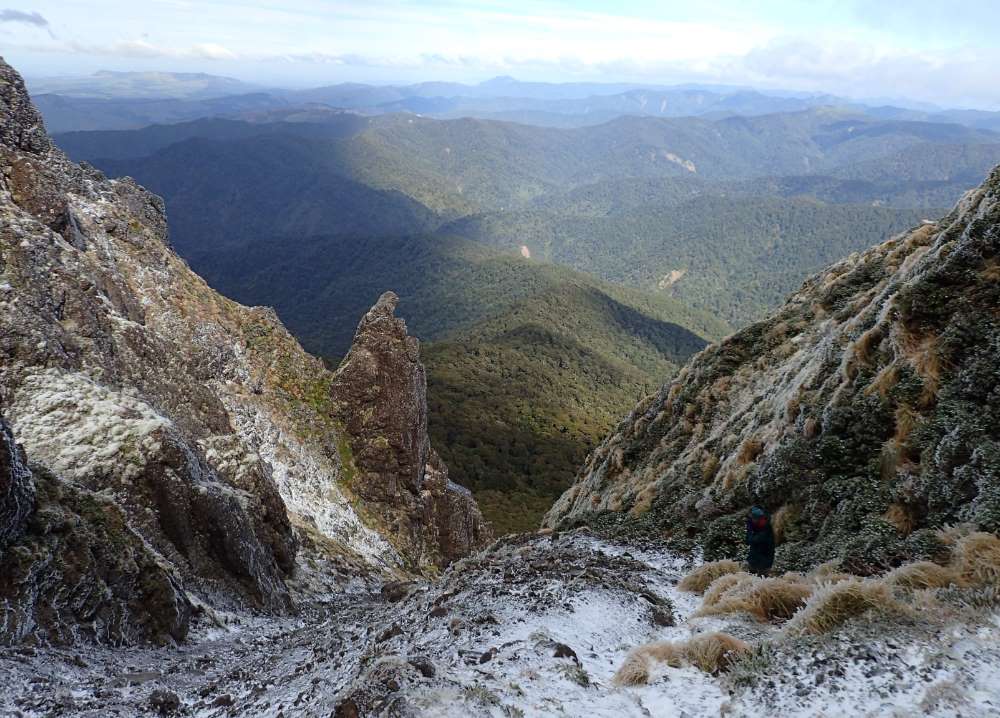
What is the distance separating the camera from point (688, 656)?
8.76 meters

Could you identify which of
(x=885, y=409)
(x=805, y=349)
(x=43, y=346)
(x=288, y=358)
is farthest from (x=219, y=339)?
(x=885, y=409)

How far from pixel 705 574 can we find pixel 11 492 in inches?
582

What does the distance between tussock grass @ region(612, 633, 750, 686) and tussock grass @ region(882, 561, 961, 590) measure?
8.24ft

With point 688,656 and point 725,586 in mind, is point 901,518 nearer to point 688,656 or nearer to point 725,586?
point 725,586

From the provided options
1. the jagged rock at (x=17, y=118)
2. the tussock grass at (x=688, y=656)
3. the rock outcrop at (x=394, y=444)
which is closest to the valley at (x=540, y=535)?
the tussock grass at (x=688, y=656)

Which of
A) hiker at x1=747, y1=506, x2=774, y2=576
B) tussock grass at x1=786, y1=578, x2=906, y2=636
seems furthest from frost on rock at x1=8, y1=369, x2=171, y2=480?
tussock grass at x1=786, y1=578, x2=906, y2=636

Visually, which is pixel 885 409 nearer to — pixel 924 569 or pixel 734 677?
pixel 924 569

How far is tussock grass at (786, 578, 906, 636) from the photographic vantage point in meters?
8.16

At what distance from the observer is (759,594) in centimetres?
1024

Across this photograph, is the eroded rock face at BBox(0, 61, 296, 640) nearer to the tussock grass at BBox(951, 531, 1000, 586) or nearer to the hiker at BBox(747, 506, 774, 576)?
the hiker at BBox(747, 506, 774, 576)

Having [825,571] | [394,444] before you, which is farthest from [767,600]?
[394,444]

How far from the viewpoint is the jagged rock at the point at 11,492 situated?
11812mm

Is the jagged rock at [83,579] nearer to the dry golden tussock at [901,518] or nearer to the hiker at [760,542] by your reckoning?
the hiker at [760,542]

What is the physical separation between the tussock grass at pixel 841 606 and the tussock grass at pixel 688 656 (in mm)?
922
